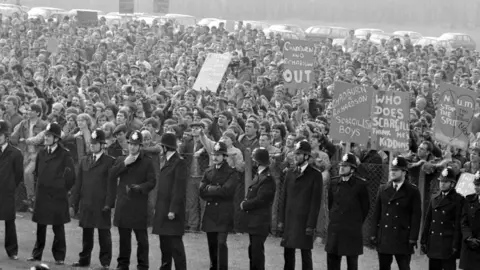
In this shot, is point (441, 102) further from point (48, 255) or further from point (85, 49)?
point (85, 49)

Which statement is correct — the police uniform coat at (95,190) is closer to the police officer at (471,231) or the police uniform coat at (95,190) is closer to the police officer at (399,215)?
the police officer at (399,215)

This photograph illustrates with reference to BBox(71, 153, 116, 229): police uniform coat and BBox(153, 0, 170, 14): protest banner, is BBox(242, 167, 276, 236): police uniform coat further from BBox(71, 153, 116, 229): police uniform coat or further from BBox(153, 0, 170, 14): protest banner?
BBox(153, 0, 170, 14): protest banner

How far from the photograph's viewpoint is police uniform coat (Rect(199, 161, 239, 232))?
16891 mm

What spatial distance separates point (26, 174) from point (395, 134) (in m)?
6.69

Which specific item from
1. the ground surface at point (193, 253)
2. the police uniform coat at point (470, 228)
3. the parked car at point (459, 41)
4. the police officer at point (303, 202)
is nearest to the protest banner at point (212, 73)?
the ground surface at point (193, 253)

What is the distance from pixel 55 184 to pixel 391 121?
5.08m

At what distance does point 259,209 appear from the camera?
16.9 m

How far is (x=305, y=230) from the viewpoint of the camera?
1658 centimetres

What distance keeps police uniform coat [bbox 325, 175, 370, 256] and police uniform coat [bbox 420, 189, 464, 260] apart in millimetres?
938

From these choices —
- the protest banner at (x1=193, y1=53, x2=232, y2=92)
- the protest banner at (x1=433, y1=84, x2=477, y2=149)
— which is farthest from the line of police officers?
the protest banner at (x1=193, y1=53, x2=232, y2=92)

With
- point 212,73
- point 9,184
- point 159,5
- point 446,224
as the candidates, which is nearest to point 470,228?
point 446,224

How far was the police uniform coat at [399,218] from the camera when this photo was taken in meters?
16.1

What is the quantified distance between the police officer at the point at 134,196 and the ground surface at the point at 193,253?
591 millimetres

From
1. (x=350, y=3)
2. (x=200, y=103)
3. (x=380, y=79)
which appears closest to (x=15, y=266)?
(x=200, y=103)
